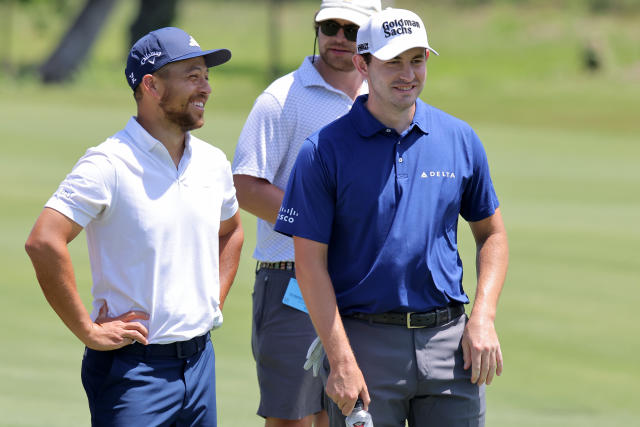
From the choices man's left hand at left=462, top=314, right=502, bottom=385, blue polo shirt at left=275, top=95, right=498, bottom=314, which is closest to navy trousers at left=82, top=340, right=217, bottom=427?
blue polo shirt at left=275, top=95, right=498, bottom=314

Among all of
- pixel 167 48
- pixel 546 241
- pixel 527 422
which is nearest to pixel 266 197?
pixel 167 48

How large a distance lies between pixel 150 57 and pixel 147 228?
0.59 m

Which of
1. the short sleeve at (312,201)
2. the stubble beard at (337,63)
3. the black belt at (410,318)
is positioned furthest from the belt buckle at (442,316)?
the stubble beard at (337,63)

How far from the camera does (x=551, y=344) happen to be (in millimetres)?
8062

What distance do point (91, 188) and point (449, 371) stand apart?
1.30m

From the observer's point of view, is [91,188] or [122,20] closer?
[91,188]

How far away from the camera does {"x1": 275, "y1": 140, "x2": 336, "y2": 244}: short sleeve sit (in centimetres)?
369

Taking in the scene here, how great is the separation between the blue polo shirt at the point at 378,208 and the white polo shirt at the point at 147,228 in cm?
33

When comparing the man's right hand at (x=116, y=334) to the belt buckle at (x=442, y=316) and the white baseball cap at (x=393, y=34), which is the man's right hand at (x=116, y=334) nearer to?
the belt buckle at (x=442, y=316)

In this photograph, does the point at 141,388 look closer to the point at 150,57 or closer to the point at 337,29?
the point at 150,57

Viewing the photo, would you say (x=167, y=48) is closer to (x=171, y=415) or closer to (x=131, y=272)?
(x=131, y=272)

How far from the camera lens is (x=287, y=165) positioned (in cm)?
486

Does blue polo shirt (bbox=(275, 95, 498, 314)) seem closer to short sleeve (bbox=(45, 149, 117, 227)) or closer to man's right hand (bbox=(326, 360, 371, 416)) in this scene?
man's right hand (bbox=(326, 360, 371, 416))

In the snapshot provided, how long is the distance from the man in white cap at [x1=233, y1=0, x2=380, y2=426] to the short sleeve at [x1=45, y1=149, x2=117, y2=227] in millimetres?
1195
